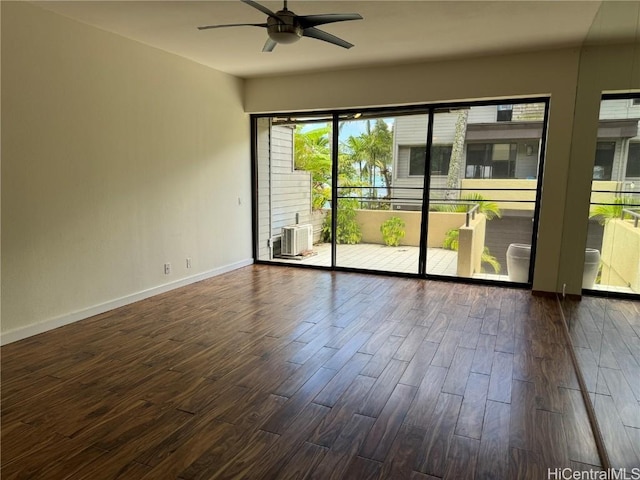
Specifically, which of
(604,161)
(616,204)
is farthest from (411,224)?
(616,204)

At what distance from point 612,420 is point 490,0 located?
3057 millimetres

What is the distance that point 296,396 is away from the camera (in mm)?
2660

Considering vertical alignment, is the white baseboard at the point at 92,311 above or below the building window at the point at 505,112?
below

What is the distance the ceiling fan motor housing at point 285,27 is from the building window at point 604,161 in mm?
2176

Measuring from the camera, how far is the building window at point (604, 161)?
2.61m

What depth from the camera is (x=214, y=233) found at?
19.3 feet

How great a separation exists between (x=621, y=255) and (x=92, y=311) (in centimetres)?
434

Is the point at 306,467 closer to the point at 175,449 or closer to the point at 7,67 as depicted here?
the point at 175,449

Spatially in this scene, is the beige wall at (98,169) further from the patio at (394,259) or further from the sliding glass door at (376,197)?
the patio at (394,259)

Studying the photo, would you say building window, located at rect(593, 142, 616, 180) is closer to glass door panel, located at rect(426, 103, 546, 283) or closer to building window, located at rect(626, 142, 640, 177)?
building window, located at rect(626, 142, 640, 177)

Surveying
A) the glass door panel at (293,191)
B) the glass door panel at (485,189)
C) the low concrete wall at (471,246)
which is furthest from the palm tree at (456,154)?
the glass door panel at (293,191)

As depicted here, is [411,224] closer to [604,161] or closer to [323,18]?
[604,161]

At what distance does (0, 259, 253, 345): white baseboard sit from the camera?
3.50m

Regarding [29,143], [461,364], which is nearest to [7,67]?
[29,143]
